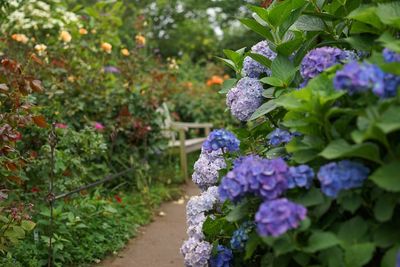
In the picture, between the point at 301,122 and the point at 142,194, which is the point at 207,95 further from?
the point at 301,122

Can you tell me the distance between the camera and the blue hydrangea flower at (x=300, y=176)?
1836 mm

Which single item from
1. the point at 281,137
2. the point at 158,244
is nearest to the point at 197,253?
the point at 281,137

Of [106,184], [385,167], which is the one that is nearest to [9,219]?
[385,167]

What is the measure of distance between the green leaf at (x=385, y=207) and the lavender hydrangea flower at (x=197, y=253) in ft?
3.06

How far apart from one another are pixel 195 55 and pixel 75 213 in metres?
11.0

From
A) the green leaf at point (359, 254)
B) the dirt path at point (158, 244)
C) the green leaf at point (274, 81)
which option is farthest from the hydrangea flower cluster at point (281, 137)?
the dirt path at point (158, 244)

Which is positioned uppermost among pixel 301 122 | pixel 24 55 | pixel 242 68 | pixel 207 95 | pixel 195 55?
pixel 301 122

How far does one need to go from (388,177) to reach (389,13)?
2.15 feet

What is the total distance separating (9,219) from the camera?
3023 mm

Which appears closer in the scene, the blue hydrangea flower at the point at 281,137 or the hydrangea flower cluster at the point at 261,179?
the hydrangea flower cluster at the point at 261,179

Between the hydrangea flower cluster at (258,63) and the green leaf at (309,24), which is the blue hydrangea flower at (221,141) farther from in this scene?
the green leaf at (309,24)

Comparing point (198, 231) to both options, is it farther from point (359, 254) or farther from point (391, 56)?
point (391, 56)

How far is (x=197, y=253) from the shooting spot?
2.44 m

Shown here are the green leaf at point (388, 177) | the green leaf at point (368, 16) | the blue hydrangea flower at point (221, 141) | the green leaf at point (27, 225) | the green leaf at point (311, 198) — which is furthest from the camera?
the green leaf at point (27, 225)
